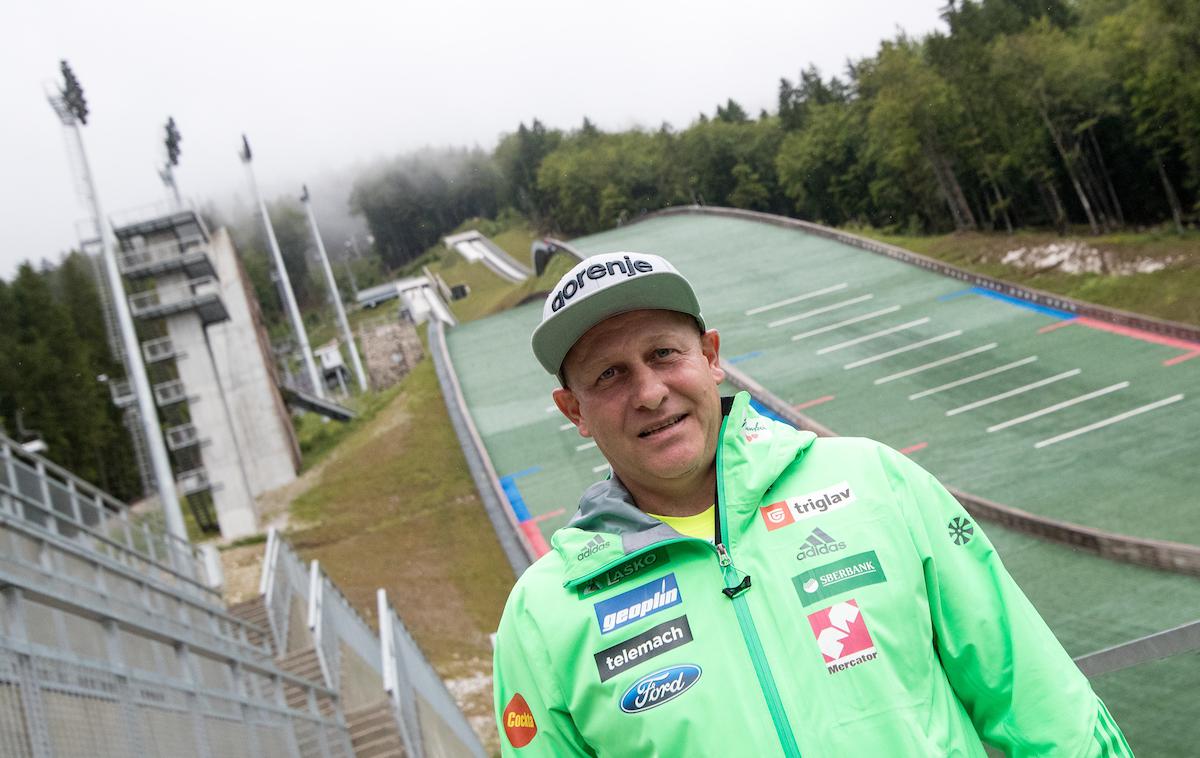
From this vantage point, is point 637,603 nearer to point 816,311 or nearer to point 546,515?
point 546,515

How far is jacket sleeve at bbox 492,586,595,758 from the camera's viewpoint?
178 cm

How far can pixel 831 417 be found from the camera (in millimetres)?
20016

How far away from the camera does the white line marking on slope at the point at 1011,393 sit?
1869 centimetres

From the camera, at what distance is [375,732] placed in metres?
8.84

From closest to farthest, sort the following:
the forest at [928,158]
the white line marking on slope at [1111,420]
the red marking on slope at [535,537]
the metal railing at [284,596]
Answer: the metal railing at [284,596] → the white line marking on slope at [1111,420] → the red marking on slope at [535,537] → the forest at [928,158]

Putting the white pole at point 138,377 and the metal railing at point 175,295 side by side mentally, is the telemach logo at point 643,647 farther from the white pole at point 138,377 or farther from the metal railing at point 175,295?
the metal railing at point 175,295

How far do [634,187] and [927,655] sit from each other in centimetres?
6712

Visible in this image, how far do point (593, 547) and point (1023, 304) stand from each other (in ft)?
79.4


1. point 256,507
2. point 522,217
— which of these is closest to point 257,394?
point 256,507

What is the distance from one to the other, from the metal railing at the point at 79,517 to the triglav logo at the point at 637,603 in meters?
5.94

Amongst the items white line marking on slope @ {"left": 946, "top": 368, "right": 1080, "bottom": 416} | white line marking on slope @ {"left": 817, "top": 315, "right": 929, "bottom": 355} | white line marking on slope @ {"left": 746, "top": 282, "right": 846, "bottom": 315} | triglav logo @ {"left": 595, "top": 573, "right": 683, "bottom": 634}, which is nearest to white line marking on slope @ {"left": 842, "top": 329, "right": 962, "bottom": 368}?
white line marking on slope @ {"left": 817, "top": 315, "right": 929, "bottom": 355}

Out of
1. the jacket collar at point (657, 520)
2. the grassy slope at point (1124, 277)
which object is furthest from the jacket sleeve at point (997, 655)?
the grassy slope at point (1124, 277)

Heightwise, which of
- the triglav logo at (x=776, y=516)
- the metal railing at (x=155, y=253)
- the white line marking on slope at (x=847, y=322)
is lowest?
the triglav logo at (x=776, y=516)

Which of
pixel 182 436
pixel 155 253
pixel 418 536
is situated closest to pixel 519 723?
pixel 418 536
